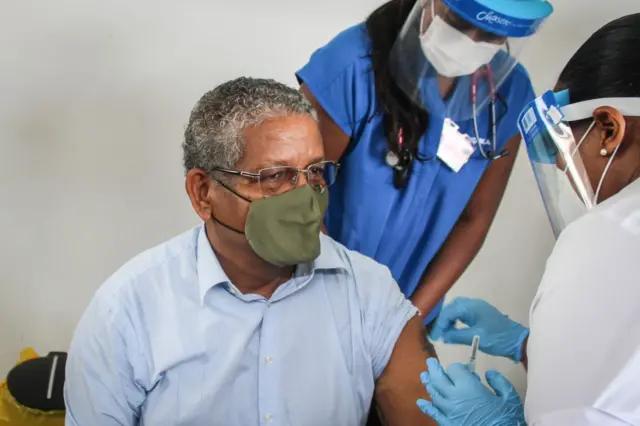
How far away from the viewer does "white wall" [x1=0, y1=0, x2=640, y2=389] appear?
6.40 feet

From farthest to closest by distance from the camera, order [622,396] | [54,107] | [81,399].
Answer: [54,107]
[81,399]
[622,396]

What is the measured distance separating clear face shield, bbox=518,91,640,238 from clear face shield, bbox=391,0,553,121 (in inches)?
9.3

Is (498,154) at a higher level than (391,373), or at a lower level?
higher

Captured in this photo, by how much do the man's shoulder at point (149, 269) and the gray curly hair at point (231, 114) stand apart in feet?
0.64

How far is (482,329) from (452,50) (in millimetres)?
743

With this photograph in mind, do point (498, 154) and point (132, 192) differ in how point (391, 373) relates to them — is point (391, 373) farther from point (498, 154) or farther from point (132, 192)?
point (132, 192)

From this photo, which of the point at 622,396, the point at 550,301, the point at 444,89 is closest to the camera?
the point at 622,396

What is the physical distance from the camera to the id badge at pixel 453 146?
1687mm

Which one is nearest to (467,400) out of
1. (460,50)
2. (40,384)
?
(460,50)

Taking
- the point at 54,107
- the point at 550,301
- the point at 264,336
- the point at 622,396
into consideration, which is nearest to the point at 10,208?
the point at 54,107

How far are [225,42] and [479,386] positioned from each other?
132cm

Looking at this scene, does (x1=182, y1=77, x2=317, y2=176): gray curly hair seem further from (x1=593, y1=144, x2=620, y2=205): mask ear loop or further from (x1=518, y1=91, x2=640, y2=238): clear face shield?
(x1=593, y1=144, x2=620, y2=205): mask ear loop

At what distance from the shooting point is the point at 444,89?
5.37 ft

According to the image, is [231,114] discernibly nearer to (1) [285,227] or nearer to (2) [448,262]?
(1) [285,227]
